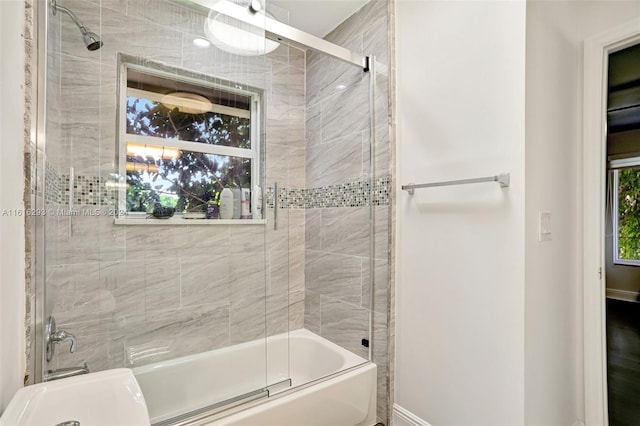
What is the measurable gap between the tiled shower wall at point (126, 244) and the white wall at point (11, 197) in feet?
0.92

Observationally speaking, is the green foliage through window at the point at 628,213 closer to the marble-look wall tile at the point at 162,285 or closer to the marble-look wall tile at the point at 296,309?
the marble-look wall tile at the point at 296,309

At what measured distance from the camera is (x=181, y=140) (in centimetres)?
174

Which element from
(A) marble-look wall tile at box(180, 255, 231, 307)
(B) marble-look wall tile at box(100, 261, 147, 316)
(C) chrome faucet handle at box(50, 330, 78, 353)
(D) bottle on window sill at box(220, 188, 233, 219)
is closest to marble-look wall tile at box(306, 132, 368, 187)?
(D) bottle on window sill at box(220, 188, 233, 219)

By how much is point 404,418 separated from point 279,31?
2.32 metres

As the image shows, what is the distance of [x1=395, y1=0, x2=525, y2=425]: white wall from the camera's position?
4.65 ft

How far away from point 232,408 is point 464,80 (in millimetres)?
1916

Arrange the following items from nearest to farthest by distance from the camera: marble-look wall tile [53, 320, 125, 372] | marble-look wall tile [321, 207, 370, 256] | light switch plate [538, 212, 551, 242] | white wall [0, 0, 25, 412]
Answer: white wall [0, 0, 25, 412] → light switch plate [538, 212, 551, 242] → marble-look wall tile [53, 320, 125, 372] → marble-look wall tile [321, 207, 370, 256]

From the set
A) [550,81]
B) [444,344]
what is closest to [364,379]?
[444,344]

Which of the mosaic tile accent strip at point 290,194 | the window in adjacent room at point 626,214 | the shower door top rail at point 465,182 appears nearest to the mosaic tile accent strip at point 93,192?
the mosaic tile accent strip at point 290,194

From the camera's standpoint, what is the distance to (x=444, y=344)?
1.67 metres

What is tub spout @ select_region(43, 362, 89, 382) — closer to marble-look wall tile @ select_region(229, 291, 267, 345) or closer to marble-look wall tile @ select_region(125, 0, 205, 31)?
marble-look wall tile @ select_region(229, 291, 267, 345)

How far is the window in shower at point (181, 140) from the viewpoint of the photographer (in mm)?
1659

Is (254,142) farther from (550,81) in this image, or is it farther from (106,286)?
(550,81)

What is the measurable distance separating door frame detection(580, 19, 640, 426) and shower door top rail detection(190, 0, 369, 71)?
1220 millimetres
